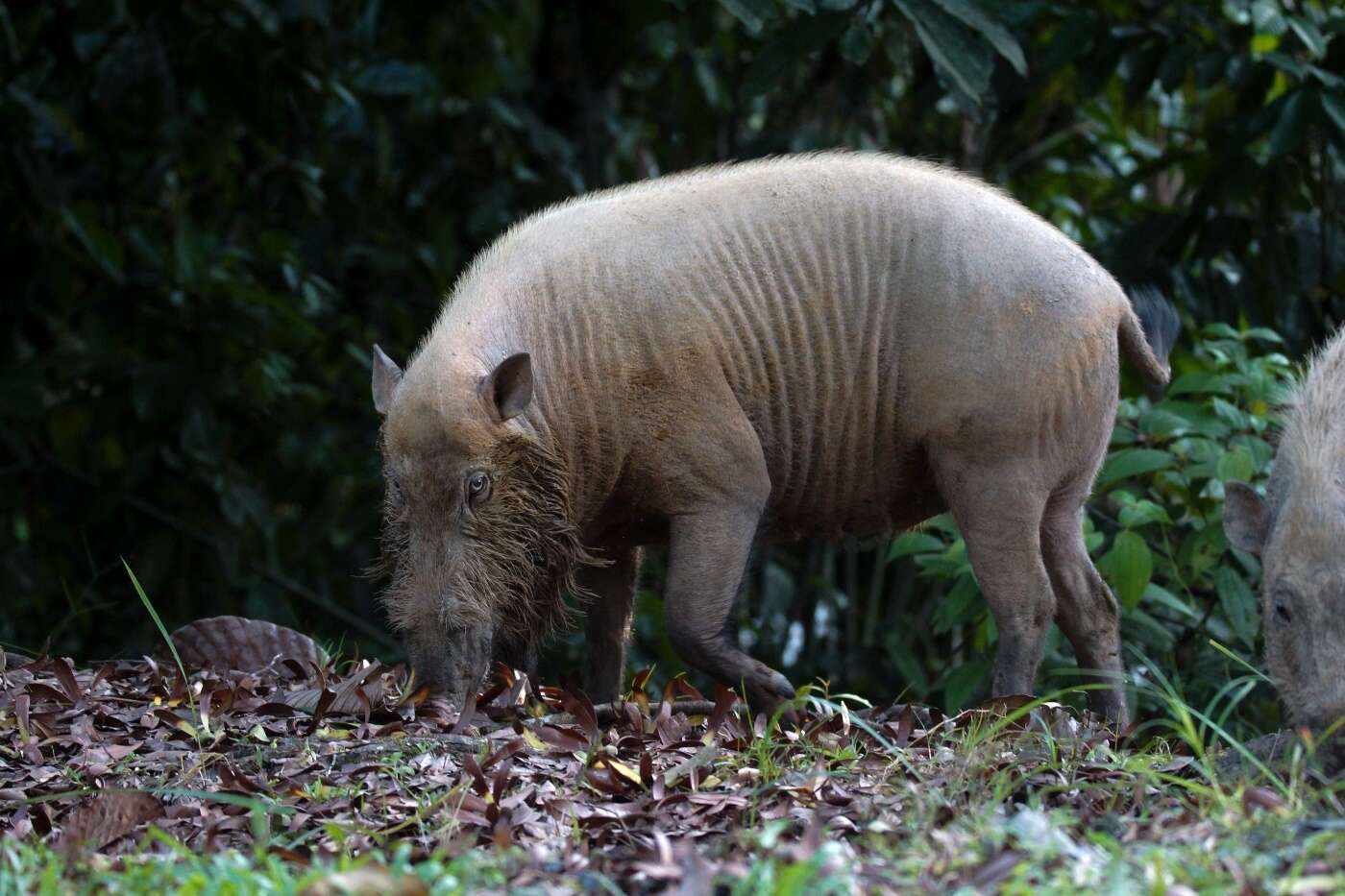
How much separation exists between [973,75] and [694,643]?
2.14 meters

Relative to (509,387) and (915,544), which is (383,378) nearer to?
(509,387)

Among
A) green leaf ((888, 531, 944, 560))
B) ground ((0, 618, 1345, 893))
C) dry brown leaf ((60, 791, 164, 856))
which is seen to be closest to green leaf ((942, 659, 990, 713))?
green leaf ((888, 531, 944, 560))

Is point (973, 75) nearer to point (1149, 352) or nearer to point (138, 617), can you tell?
point (1149, 352)

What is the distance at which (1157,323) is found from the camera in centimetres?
549

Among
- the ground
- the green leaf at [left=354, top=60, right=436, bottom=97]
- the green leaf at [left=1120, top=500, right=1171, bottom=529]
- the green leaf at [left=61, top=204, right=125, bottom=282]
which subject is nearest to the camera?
the ground

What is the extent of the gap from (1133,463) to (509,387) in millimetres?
2242

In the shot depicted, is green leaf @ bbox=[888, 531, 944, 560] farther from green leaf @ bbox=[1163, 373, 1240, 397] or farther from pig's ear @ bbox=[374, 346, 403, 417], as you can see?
pig's ear @ bbox=[374, 346, 403, 417]

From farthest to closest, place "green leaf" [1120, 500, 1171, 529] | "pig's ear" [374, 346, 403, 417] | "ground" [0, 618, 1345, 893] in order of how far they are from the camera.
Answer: "green leaf" [1120, 500, 1171, 529]
"pig's ear" [374, 346, 403, 417]
"ground" [0, 618, 1345, 893]

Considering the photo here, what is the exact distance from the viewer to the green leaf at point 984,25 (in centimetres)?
542

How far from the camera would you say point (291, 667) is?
5.06 metres

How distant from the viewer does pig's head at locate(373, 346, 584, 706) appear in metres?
4.71

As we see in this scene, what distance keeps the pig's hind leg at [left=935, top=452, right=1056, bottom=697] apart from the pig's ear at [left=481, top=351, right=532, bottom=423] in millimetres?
1265

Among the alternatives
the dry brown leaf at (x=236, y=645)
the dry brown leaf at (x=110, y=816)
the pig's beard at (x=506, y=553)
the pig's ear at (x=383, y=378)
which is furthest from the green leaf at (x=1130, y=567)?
the dry brown leaf at (x=110, y=816)

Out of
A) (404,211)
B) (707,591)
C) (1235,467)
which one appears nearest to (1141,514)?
(1235,467)
